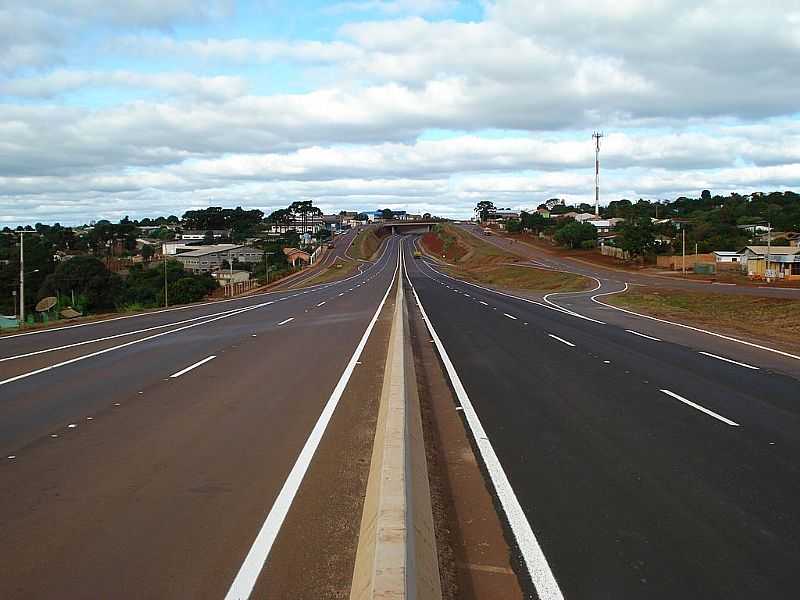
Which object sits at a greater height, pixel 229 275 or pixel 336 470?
pixel 336 470

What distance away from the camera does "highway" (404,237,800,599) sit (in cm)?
562

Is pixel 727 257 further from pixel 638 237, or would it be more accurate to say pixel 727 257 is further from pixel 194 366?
pixel 194 366

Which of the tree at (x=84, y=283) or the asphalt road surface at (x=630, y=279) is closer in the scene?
the asphalt road surface at (x=630, y=279)

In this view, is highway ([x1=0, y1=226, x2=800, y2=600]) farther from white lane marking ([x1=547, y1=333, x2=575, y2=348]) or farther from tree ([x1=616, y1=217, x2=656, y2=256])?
tree ([x1=616, y1=217, x2=656, y2=256])

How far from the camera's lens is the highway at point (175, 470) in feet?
17.7

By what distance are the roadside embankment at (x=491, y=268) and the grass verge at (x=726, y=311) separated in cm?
1232

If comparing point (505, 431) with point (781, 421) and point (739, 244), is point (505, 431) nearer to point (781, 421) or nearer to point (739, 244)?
point (781, 421)

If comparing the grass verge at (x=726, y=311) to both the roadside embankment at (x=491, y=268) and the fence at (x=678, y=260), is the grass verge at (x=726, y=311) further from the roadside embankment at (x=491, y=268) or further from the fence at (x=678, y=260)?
the fence at (x=678, y=260)

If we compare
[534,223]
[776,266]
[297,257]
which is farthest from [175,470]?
[534,223]

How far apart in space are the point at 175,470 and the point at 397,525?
11.5 feet

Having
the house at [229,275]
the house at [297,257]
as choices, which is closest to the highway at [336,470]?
the house at [229,275]

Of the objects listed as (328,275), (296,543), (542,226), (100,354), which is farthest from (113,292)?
(542,226)

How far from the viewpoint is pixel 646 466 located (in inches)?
336

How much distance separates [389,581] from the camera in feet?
14.7
